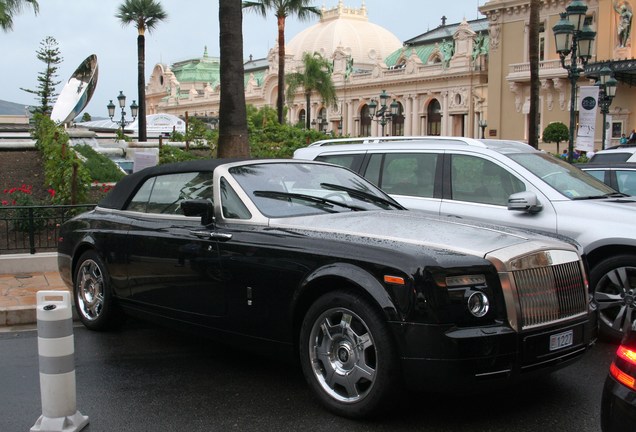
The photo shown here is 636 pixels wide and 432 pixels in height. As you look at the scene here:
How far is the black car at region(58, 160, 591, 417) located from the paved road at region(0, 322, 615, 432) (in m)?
0.32

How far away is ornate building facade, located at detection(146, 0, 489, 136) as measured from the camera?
7312cm

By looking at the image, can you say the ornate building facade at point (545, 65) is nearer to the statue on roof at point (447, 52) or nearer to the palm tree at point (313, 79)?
the palm tree at point (313, 79)

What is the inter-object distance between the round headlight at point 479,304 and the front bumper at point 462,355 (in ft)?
0.32

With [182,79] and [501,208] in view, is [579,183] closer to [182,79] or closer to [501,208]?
[501,208]

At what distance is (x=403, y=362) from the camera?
428 cm

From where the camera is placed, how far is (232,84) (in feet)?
39.5

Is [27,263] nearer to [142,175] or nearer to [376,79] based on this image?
[142,175]

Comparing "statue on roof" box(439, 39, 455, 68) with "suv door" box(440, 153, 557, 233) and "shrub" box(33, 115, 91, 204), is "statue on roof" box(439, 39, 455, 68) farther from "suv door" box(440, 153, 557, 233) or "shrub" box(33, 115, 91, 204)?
"suv door" box(440, 153, 557, 233)

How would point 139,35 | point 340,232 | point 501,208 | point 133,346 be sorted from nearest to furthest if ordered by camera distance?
point 340,232 < point 133,346 < point 501,208 < point 139,35

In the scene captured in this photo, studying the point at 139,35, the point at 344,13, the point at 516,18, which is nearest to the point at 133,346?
the point at 139,35

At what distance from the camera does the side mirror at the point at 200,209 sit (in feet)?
18.1

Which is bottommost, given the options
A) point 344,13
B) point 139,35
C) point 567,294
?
point 567,294

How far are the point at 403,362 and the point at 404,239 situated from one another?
2.63 feet

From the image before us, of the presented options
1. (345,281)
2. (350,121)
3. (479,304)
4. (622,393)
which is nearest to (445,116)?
(350,121)
